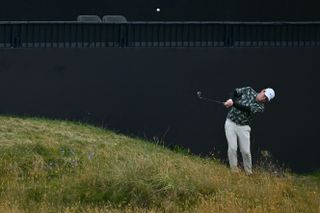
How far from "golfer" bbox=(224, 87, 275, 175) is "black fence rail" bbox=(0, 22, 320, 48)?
306 cm

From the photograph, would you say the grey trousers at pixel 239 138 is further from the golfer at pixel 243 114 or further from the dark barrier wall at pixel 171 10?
the dark barrier wall at pixel 171 10

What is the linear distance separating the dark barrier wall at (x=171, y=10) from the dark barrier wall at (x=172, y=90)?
11.3ft

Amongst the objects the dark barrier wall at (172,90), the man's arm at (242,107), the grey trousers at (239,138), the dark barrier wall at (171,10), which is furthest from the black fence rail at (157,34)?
the man's arm at (242,107)

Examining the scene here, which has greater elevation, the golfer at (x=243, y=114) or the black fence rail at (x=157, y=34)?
the black fence rail at (x=157, y=34)

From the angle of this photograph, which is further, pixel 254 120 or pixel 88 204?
pixel 254 120

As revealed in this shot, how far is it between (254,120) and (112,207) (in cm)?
627

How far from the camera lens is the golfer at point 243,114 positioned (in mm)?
12758

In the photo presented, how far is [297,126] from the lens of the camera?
1620cm

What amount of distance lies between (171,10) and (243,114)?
667 cm

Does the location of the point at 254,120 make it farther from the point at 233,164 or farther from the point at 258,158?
the point at 233,164

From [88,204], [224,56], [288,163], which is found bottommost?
[288,163]

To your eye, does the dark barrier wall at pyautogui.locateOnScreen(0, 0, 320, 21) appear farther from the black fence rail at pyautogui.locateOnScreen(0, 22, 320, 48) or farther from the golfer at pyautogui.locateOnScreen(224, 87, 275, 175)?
the golfer at pyautogui.locateOnScreen(224, 87, 275, 175)

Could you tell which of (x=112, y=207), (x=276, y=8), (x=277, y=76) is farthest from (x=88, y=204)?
(x=276, y=8)

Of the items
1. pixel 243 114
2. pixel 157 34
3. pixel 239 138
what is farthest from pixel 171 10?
pixel 243 114
